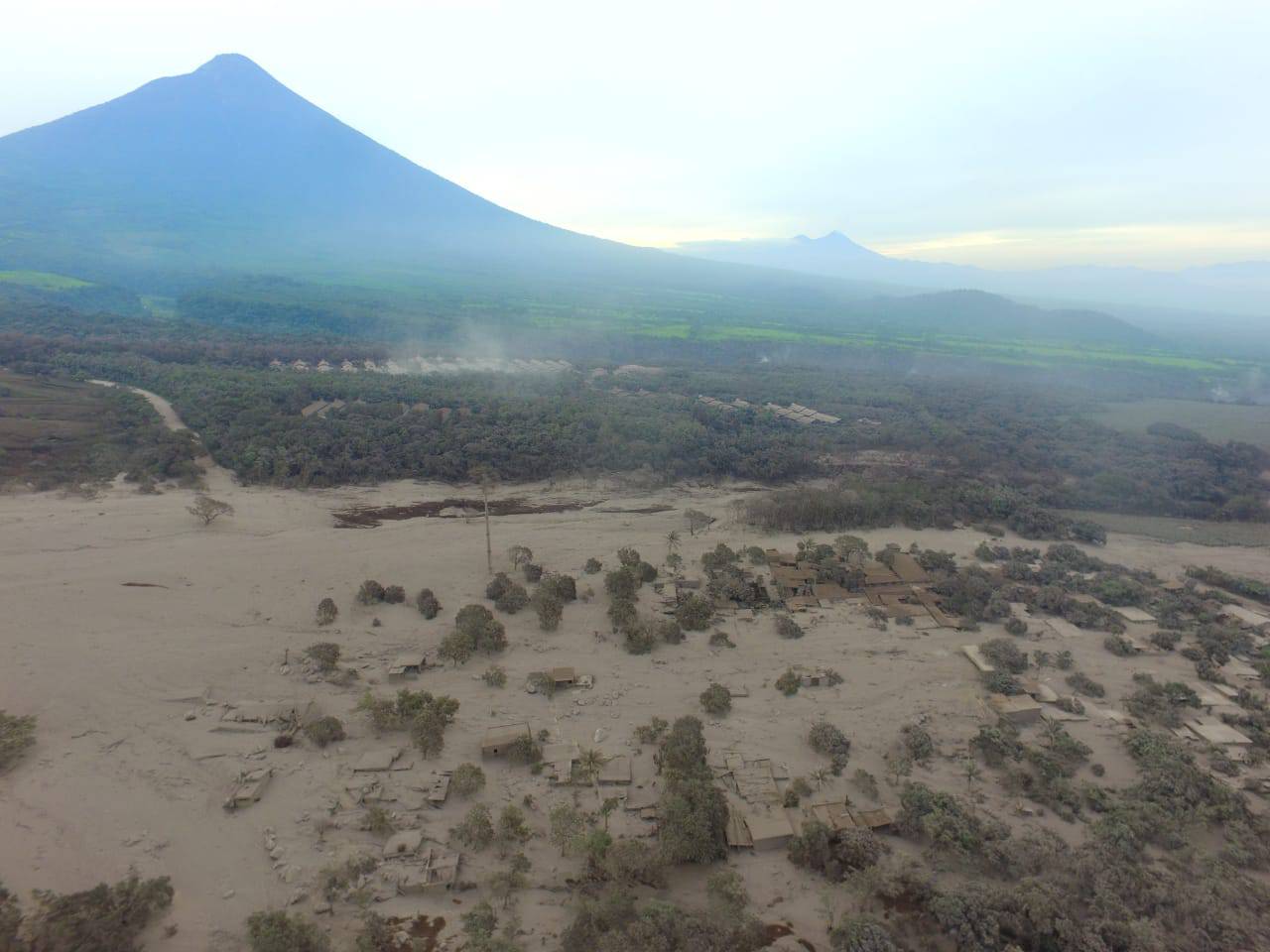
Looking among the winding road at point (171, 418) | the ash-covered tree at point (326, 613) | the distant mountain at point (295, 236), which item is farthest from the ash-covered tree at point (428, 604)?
the distant mountain at point (295, 236)

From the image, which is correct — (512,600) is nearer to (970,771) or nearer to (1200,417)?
(970,771)

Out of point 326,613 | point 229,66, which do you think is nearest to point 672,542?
point 326,613

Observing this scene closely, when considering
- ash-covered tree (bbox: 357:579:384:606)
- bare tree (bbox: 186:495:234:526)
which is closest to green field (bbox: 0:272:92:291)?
bare tree (bbox: 186:495:234:526)

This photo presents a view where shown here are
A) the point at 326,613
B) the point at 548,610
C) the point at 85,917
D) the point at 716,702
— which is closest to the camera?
the point at 85,917

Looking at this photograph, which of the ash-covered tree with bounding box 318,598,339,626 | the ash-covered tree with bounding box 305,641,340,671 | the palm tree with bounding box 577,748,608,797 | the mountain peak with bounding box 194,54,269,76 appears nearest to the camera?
the palm tree with bounding box 577,748,608,797

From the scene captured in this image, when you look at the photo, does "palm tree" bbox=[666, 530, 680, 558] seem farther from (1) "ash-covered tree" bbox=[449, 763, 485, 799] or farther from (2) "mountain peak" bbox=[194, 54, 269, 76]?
(2) "mountain peak" bbox=[194, 54, 269, 76]

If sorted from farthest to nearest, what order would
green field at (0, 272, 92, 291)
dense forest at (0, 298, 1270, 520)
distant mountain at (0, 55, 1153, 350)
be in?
1. distant mountain at (0, 55, 1153, 350)
2. green field at (0, 272, 92, 291)
3. dense forest at (0, 298, 1270, 520)

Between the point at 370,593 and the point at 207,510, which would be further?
the point at 207,510
